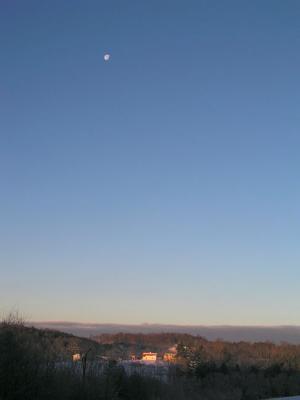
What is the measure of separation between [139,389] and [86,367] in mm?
4841

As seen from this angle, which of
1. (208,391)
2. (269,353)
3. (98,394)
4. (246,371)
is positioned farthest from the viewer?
(269,353)

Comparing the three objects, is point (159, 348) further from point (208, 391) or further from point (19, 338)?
point (19, 338)

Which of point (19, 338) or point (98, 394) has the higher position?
point (19, 338)

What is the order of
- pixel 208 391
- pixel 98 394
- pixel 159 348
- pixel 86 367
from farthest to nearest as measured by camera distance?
1. pixel 159 348
2. pixel 208 391
3. pixel 86 367
4. pixel 98 394

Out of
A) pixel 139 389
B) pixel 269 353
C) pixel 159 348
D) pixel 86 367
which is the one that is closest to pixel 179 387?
pixel 139 389

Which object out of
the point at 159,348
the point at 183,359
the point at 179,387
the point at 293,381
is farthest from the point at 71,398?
the point at 159,348

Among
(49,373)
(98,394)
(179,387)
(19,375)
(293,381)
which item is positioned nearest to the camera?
(19,375)

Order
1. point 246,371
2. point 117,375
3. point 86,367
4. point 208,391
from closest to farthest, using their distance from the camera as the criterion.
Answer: point 86,367, point 117,375, point 208,391, point 246,371

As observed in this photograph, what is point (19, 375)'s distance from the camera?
2147 cm

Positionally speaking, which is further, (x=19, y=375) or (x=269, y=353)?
(x=269, y=353)

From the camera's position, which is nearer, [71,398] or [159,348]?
[71,398]

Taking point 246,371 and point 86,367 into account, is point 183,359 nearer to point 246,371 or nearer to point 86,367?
point 246,371

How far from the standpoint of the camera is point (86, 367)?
27312 mm

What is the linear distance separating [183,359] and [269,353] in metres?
32.7
